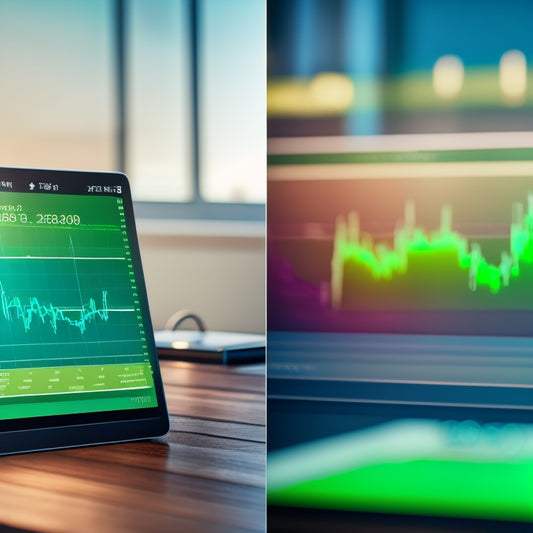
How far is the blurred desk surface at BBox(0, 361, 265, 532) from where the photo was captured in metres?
0.47

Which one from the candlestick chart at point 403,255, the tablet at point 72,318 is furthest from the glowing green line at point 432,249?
the tablet at point 72,318

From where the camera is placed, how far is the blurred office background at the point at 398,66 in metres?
0.34

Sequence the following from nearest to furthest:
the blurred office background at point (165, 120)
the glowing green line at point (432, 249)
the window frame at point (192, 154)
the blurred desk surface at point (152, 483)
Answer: the glowing green line at point (432, 249), the blurred desk surface at point (152, 483), the blurred office background at point (165, 120), the window frame at point (192, 154)

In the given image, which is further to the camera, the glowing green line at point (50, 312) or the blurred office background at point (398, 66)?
the glowing green line at point (50, 312)

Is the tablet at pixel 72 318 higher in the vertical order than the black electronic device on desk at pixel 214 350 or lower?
higher

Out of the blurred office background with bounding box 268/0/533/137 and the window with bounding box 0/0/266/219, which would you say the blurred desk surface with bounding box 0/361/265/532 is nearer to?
the blurred office background with bounding box 268/0/533/137

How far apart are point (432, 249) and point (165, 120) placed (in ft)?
5.90

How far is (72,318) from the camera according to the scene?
0.72 m

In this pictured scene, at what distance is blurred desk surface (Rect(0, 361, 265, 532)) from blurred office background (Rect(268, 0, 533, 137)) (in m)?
0.25

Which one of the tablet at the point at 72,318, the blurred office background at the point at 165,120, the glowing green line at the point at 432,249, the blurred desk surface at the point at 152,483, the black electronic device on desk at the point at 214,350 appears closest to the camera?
the glowing green line at the point at 432,249

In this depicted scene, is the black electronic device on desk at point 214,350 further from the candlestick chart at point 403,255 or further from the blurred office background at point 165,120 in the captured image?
the candlestick chart at point 403,255

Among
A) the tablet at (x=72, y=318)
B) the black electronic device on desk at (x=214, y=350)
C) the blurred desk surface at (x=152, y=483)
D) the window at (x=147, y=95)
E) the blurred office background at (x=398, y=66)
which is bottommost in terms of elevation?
the black electronic device on desk at (x=214, y=350)

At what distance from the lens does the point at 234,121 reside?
209cm

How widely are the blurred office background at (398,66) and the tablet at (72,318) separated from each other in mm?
414
